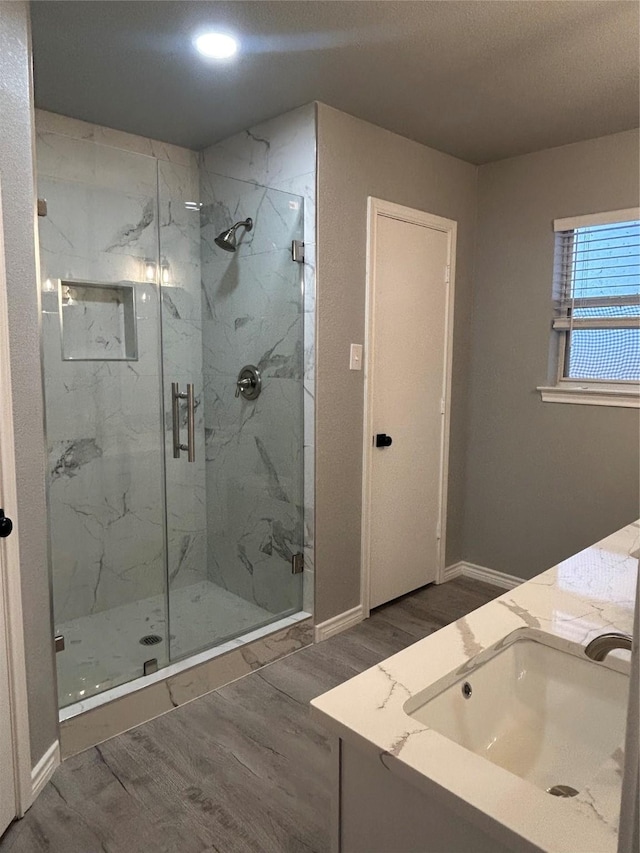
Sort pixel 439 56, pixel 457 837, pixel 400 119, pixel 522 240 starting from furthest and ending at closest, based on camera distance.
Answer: pixel 522 240
pixel 400 119
pixel 439 56
pixel 457 837

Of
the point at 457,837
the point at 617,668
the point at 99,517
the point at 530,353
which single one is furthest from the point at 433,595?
the point at 457,837

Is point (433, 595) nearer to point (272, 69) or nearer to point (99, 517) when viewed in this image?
point (99, 517)

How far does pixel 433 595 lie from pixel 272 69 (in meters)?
2.79

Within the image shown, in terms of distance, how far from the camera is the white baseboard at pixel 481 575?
3695 millimetres

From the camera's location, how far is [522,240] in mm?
3457

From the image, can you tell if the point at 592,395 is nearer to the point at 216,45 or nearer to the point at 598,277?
the point at 598,277

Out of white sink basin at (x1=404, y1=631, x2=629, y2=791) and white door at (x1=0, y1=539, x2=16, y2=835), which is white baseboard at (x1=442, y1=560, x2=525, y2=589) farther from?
white door at (x1=0, y1=539, x2=16, y2=835)

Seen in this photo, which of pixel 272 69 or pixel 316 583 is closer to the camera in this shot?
pixel 272 69

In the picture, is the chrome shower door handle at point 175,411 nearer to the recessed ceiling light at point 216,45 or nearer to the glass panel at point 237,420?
the glass panel at point 237,420

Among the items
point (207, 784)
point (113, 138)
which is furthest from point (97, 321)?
point (207, 784)

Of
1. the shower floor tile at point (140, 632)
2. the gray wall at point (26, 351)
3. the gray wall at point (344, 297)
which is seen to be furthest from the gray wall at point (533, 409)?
the gray wall at point (26, 351)

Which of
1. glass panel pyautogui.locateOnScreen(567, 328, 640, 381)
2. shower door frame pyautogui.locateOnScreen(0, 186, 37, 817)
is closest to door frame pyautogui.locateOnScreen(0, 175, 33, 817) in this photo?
shower door frame pyautogui.locateOnScreen(0, 186, 37, 817)

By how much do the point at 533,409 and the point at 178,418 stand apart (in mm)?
1950

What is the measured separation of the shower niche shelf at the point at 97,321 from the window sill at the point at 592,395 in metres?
2.21
